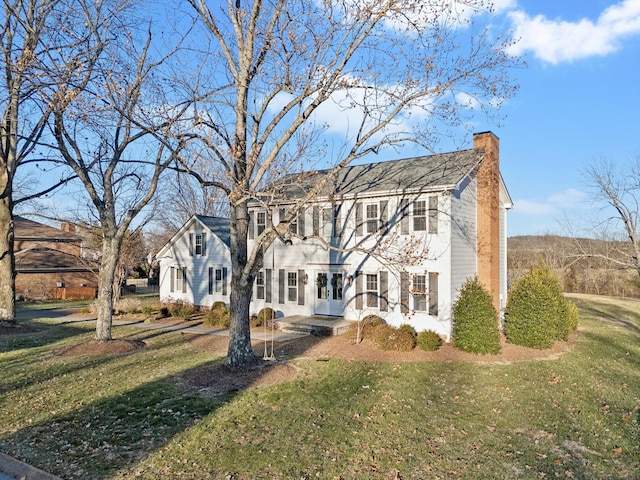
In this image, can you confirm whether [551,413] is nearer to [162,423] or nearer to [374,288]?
[162,423]

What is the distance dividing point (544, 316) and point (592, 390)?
14.9 feet

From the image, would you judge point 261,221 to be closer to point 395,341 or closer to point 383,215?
point 383,215

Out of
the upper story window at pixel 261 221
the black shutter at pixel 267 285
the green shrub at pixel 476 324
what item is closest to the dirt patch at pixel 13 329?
the black shutter at pixel 267 285

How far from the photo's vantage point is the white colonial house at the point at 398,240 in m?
16.0

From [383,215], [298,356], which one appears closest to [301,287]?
[383,215]

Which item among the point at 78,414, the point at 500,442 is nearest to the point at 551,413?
the point at 500,442

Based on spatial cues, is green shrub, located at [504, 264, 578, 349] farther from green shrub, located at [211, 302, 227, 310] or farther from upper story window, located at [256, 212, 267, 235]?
green shrub, located at [211, 302, 227, 310]

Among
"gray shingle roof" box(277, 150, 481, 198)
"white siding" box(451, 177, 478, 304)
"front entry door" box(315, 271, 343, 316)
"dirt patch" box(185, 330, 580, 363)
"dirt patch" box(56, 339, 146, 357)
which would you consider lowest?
"dirt patch" box(185, 330, 580, 363)

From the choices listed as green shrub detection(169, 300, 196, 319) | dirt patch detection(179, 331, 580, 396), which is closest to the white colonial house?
dirt patch detection(179, 331, 580, 396)

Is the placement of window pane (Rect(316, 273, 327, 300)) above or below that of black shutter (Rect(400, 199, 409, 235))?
below

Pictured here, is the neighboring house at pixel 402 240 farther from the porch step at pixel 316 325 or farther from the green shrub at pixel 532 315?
the green shrub at pixel 532 315

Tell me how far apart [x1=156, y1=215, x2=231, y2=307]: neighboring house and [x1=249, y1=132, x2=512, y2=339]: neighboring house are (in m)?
3.55

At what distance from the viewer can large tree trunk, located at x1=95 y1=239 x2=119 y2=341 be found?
551 inches

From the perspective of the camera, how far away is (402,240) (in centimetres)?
1695
